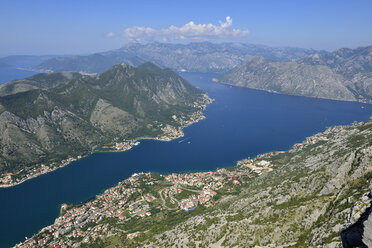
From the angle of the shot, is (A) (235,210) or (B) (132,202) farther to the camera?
(B) (132,202)

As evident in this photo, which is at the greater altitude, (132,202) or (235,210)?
(235,210)

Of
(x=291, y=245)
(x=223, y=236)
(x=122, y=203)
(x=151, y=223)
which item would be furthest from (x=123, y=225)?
(x=291, y=245)

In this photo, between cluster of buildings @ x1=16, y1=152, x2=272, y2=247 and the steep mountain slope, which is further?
cluster of buildings @ x1=16, y1=152, x2=272, y2=247

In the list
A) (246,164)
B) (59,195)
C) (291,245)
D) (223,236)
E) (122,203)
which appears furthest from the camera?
(246,164)

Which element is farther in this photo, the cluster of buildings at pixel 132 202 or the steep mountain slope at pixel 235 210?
the cluster of buildings at pixel 132 202

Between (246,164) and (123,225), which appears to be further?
(246,164)

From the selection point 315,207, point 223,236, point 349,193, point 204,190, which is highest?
point 349,193

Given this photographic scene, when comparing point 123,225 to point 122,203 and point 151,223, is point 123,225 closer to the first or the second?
point 151,223

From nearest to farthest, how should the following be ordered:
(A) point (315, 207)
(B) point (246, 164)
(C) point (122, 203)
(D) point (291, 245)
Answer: (D) point (291, 245) < (A) point (315, 207) < (C) point (122, 203) < (B) point (246, 164)
